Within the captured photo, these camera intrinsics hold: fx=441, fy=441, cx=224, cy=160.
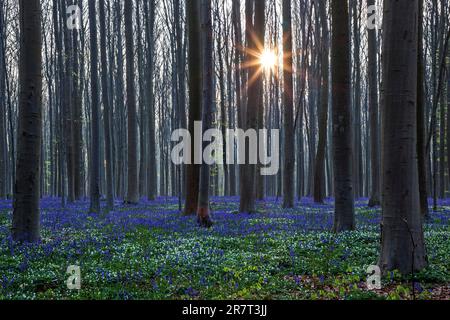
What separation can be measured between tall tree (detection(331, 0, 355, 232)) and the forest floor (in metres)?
0.87

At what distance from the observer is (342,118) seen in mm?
12992

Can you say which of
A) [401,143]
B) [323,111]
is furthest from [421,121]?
[323,111]

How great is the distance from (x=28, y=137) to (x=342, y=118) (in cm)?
881

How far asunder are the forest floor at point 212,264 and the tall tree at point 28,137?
63cm

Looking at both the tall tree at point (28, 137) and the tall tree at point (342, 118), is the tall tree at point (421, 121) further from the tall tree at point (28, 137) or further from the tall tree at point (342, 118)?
the tall tree at point (28, 137)

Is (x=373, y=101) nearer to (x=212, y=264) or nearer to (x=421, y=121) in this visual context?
(x=421, y=121)

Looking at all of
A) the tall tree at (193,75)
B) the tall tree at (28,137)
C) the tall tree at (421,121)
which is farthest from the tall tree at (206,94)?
the tall tree at (421,121)

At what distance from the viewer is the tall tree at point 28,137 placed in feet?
38.4

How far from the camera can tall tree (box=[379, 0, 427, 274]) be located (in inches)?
302

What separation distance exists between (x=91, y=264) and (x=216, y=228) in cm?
617

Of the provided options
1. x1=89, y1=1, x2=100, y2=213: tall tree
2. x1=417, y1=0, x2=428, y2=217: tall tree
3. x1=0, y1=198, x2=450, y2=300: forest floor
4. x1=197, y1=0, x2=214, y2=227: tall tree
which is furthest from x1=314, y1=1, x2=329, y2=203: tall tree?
x1=89, y1=1, x2=100, y2=213: tall tree

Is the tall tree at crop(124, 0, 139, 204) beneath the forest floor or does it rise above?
above

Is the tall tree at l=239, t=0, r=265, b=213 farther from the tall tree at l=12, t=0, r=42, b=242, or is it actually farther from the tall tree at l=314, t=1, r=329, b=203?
the tall tree at l=12, t=0, r=42, b=242
